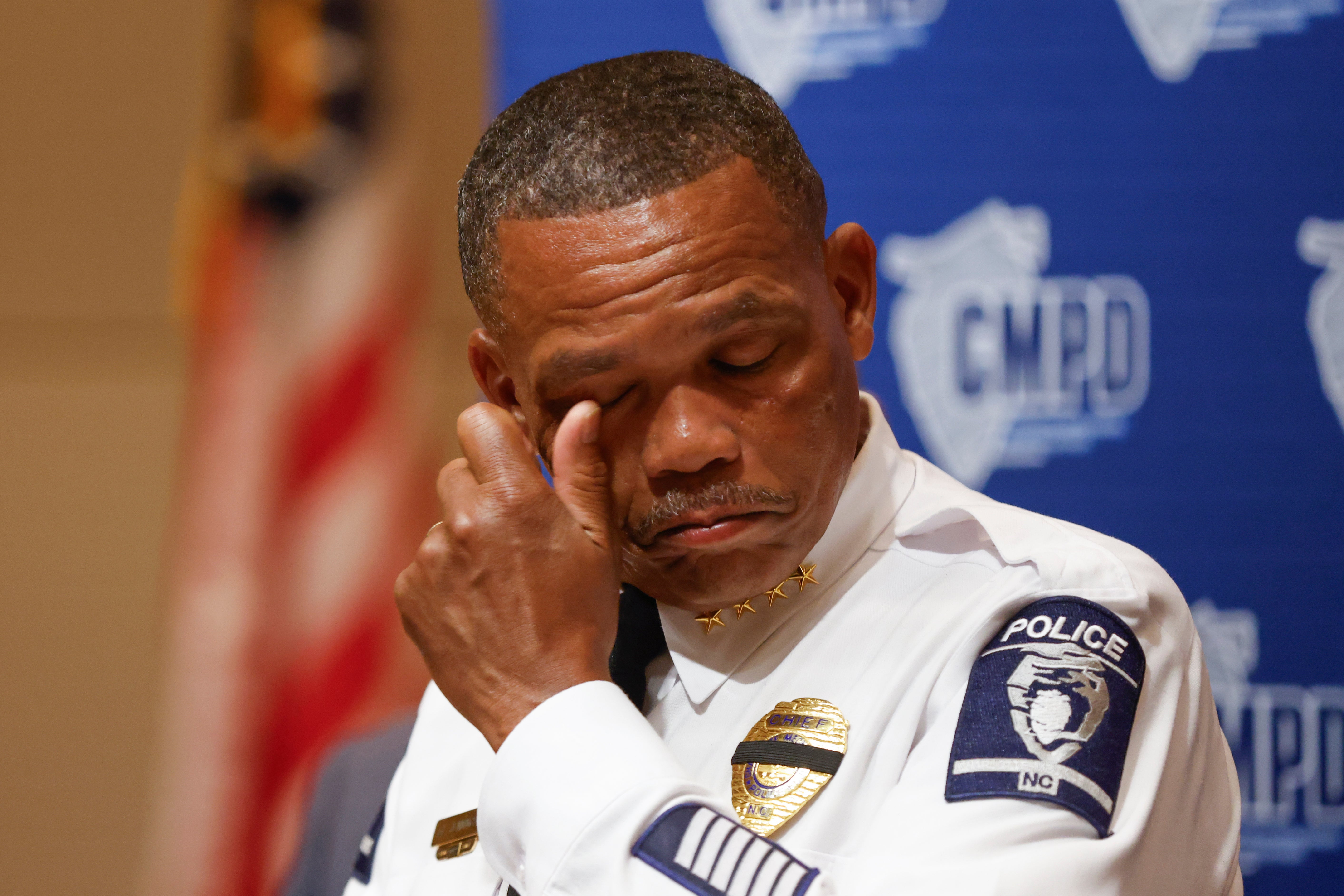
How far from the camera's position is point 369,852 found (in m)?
1.36

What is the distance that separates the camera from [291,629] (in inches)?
96.7

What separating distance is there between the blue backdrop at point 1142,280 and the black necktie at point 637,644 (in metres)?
0.81

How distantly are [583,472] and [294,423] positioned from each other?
61.0 inches

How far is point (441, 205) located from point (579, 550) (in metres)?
1.64

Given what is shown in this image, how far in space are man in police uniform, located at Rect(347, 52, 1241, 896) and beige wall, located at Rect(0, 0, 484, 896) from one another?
4.41 feet

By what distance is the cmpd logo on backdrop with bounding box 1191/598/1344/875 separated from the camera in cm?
180

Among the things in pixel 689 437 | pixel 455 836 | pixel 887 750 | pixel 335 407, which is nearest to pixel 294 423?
pixel 335 407

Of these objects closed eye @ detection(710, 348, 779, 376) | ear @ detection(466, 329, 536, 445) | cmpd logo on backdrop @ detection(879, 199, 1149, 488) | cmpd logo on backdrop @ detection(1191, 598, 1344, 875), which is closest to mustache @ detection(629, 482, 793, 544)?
closed eye @ detection(710, 348, 779, 376)

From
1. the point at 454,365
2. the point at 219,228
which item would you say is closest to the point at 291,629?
the point at 454,365

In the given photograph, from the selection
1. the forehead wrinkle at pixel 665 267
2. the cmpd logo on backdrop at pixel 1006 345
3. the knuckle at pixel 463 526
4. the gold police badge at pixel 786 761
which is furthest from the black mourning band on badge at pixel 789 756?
the cmpd logo on backdrop at pixel 1006 345

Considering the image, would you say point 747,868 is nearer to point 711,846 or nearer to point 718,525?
point 711,846

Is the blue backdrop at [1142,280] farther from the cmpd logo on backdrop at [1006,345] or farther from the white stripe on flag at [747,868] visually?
the white stripe on flag at [747,868]

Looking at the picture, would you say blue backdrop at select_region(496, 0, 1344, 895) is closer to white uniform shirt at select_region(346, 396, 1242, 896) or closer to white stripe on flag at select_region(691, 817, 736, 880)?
white uniform shirt at select_region(346, 396, 1242, 896)

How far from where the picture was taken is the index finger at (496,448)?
1.10 m
